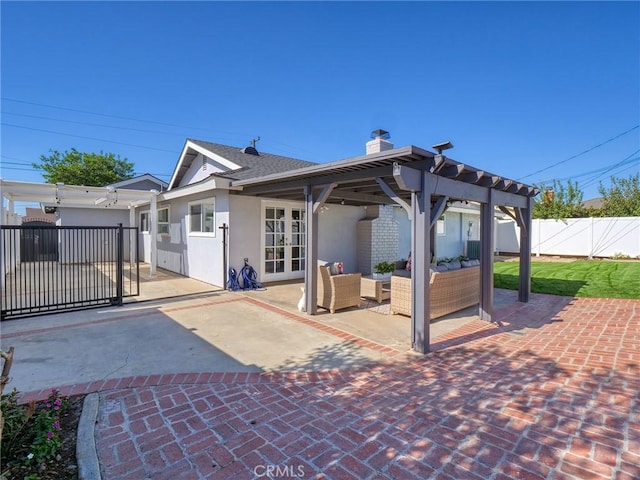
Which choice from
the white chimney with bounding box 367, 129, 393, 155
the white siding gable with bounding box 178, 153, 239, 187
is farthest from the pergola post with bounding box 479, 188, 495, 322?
the white siding gable with bounding box 178, 153, 239, 187

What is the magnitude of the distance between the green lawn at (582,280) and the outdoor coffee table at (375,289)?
4.55m

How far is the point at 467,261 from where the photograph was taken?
754 centimetres

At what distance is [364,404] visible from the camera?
3.18 meters

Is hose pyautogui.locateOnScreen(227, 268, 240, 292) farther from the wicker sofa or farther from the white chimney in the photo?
the white chimney

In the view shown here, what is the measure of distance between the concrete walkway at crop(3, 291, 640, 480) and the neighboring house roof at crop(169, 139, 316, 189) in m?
5.26

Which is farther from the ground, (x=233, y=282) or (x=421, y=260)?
(x=421, y=260)

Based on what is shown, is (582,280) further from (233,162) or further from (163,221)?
(163,221)

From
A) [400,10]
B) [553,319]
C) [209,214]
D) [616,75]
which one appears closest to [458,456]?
[553,319]

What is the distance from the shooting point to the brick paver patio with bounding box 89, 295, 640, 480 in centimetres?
228

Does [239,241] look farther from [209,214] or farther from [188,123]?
[188,123]

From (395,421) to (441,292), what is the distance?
395 centimetres

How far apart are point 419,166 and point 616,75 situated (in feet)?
52.0

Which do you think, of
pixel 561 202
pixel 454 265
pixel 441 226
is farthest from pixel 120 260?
pixel 561 202

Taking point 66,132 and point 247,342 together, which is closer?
point 247,342
